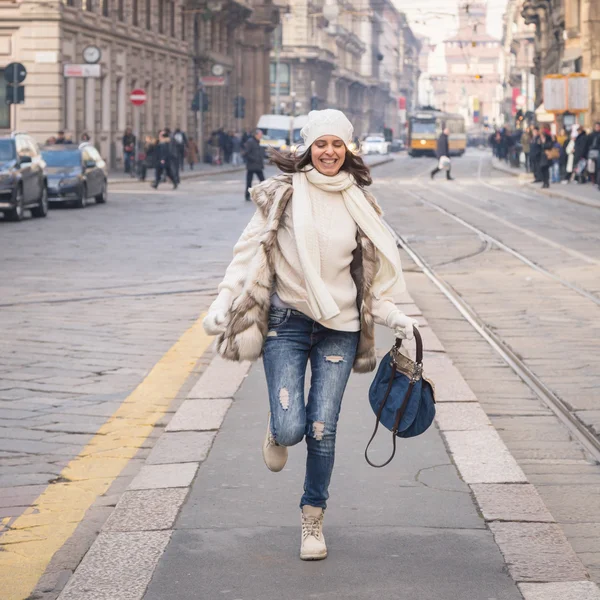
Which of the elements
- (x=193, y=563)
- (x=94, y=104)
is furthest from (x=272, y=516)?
(x=94, y=104)

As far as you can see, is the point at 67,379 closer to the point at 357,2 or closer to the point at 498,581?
the point at 498,581

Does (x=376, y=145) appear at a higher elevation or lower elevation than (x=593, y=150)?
higher

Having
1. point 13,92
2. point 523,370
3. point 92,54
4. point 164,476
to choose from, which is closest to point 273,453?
point 164,476

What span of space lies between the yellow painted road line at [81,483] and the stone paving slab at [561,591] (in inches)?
59.3

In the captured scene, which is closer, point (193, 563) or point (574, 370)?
point (193, 563)

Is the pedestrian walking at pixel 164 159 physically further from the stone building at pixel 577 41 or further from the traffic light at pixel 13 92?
the stone building at pixel 577 41

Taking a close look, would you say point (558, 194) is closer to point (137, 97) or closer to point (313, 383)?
point (137, 97)

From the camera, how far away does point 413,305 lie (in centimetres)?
1159

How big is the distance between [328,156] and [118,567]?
57.7 inches

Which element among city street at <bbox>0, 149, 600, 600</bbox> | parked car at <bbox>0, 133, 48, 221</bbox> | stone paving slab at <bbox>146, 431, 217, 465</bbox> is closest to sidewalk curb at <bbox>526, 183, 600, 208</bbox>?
parked car at <bbox>0, 133, 48, 221</bbox>

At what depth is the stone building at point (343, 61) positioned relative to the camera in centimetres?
9925

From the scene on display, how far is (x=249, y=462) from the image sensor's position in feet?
20.0

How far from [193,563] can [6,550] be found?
2.39ft

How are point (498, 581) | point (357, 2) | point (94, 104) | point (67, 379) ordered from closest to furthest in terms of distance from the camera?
point (498, 581)
point (67, 379)
point (94, 104)
point (357, 2)
